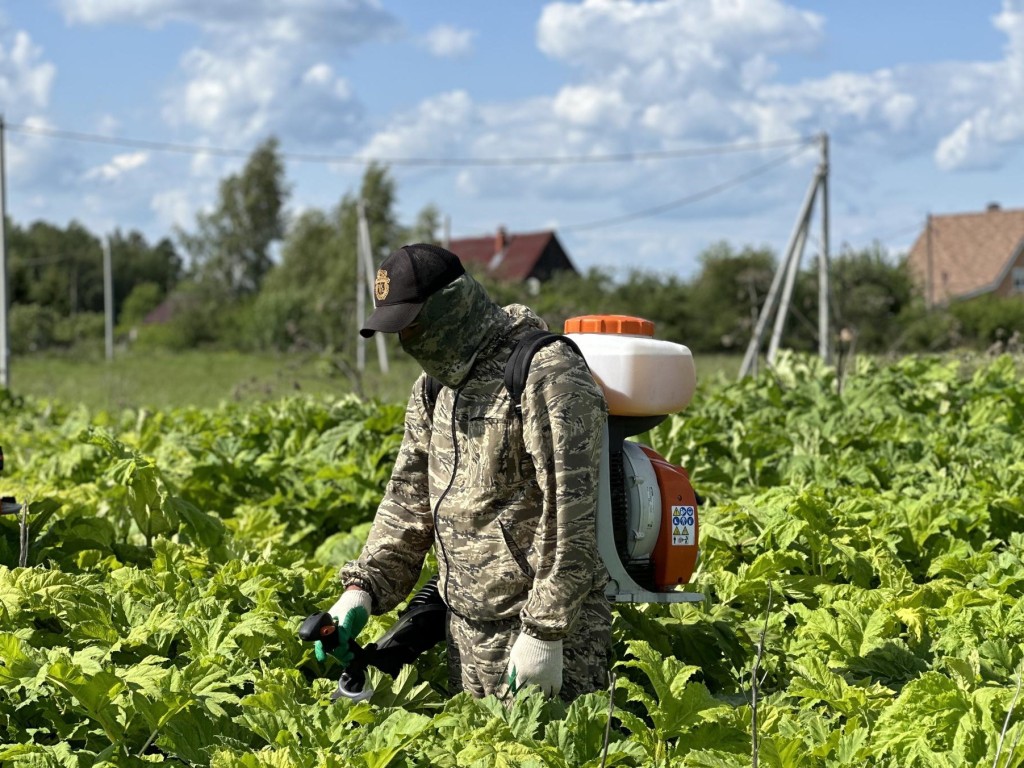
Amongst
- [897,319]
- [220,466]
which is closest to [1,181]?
[220,466]

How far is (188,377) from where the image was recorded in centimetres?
3853

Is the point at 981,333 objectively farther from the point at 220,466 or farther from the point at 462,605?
the point at 462,605

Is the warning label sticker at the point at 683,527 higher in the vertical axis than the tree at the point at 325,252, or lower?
lower

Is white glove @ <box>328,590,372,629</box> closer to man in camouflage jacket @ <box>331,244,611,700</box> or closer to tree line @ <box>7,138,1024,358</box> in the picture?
man in camouflage jacket @ <box>331,244,611,700</box>

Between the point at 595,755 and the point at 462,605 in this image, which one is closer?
the point at 595,755

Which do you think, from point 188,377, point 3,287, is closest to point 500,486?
point 3,287

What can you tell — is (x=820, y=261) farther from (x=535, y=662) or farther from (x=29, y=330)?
(x=29, y=330)

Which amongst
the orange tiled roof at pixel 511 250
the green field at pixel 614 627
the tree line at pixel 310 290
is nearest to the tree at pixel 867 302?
the tree line at pixel 310 290

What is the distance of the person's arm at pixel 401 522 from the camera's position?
13.0 ft

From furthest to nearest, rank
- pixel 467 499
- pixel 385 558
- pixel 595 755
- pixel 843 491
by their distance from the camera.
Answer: pixel 843 491, pixel 385 558, pixel 467 499, pixel 595 755

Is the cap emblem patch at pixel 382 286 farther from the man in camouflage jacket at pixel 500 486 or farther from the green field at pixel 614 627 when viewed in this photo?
the green field at pixel 614 627

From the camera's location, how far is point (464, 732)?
3.26 m

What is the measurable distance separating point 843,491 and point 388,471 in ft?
8.94

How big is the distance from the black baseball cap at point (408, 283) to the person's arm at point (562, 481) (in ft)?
1.17
